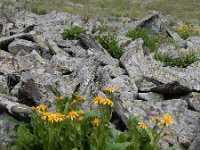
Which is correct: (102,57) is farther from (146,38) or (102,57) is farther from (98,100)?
(98,100)

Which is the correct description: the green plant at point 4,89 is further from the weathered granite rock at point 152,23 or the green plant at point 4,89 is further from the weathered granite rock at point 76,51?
the weathered granite rock at point 152,23

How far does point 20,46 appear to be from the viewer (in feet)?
43.2

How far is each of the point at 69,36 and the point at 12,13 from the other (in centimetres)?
863

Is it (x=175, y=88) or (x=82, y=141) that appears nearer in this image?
(x=82, y=141)

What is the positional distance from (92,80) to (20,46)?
10.5 ft

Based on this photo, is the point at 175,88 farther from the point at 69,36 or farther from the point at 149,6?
the point at 149,6

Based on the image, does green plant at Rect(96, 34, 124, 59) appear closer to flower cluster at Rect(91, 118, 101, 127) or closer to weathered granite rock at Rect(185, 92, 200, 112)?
weathered granite rock at Rect(185, 92, 200, 112)

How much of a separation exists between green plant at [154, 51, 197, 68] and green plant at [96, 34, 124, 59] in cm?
132

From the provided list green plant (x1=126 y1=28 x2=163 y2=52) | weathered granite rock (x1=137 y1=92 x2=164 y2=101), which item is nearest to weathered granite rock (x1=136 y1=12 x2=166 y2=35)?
green plant (x1=126 y1=28 x2=163 y2=52)

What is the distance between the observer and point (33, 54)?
1237 centimetres

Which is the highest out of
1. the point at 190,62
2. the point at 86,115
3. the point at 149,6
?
the point at 86,115

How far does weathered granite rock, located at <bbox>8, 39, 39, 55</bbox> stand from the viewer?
519 inches

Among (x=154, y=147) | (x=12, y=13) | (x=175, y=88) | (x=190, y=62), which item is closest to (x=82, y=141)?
(x=154, y=147)

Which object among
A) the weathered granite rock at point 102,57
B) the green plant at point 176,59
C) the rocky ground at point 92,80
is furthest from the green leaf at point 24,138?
the green plant at point 176,59
